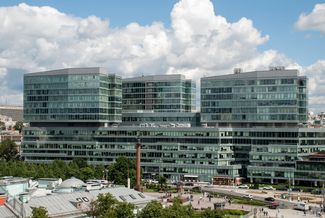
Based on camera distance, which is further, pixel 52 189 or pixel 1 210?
pixel 52 189

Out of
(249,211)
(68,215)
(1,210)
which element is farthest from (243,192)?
(1,210)

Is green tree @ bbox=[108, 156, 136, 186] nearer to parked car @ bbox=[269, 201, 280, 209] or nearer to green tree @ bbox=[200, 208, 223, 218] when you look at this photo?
parked car @ bbox=[269, 201, 280, 209]

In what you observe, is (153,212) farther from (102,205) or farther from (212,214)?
(212,214)

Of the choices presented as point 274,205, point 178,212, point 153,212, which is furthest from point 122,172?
point 153,212

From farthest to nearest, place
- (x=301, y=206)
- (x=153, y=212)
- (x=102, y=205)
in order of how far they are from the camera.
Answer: (x=301, y=206) → (x=102, y=205) → (x=153, y=212)

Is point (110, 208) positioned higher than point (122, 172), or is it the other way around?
point (110, 208)

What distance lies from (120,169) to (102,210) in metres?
91.8

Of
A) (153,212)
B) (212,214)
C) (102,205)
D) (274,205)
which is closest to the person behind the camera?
(153,212)

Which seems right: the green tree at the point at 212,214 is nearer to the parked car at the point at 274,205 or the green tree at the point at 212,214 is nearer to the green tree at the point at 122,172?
the parked car at the point at 274,205

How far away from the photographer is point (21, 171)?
186875 millimetres

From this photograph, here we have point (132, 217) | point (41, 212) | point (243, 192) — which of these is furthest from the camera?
point (243, 192)

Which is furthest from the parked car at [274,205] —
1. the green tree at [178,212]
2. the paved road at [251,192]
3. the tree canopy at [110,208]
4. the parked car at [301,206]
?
the tree canopy at [110,208]

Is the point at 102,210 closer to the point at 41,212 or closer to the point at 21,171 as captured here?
the point at 41,212

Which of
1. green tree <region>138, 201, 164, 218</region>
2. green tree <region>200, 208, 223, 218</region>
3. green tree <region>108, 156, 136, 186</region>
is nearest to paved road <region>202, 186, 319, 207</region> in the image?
green tree <region>108, 156, 136, 186</region>
